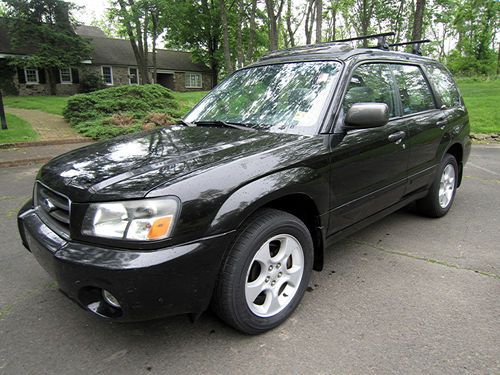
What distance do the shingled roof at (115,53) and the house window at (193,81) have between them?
510mm

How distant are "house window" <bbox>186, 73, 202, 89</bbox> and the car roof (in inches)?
1429

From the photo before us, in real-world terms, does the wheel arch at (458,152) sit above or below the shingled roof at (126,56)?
below

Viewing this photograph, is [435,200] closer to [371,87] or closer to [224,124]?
[371,87]

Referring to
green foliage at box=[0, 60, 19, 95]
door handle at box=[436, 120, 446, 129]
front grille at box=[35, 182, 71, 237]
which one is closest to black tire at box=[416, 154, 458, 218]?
door handle at box=[436, 120, 446, 129]

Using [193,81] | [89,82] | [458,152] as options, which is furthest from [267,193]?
[193,81]

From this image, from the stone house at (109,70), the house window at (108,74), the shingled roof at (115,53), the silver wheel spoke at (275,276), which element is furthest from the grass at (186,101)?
the house window at (108,74)

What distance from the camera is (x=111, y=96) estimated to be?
12719mm

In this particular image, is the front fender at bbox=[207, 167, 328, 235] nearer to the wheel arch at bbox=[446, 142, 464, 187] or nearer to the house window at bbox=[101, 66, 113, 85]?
the wheel arch at bbox=[446, 142, 464, 187]

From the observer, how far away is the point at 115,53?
33.1 metres

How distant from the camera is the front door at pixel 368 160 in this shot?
2.82m

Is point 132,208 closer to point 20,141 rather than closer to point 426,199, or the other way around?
point 426,199

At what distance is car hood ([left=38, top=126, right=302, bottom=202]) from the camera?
2.03m

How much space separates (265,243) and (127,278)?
2.74 ft

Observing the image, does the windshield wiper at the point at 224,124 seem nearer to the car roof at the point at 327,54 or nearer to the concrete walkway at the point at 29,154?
the car roof at the point at 327,54
